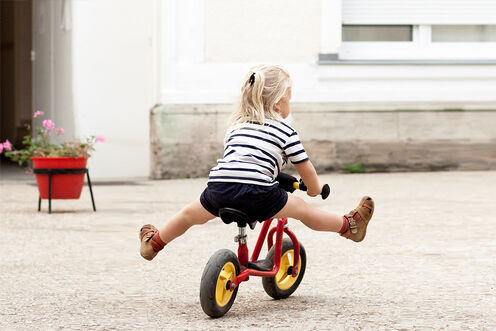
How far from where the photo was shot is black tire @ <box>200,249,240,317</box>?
4359 millimetres

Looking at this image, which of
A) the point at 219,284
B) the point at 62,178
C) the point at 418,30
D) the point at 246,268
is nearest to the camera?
the point at 219,284

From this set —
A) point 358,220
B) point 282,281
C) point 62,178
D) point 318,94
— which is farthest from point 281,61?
point 282,281

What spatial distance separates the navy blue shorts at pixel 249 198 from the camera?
4.51m

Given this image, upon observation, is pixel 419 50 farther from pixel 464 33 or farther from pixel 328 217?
pixel 328 217

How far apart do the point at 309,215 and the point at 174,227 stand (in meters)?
0.63

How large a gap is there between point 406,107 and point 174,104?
2.87 m

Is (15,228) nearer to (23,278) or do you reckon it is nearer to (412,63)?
(23,278)

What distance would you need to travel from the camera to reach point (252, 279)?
5.54 meters

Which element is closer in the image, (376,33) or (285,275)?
(285,275)

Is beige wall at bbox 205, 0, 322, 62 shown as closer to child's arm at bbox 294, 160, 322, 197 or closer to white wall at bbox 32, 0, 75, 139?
white wall at bbox 32, 0, 75, 139

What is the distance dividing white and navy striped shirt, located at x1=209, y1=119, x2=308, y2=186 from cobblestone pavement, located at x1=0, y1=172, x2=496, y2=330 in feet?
2.04

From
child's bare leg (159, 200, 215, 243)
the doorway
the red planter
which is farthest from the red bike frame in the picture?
the doorway

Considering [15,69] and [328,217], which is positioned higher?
A: [15,69]

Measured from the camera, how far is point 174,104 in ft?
40.9
